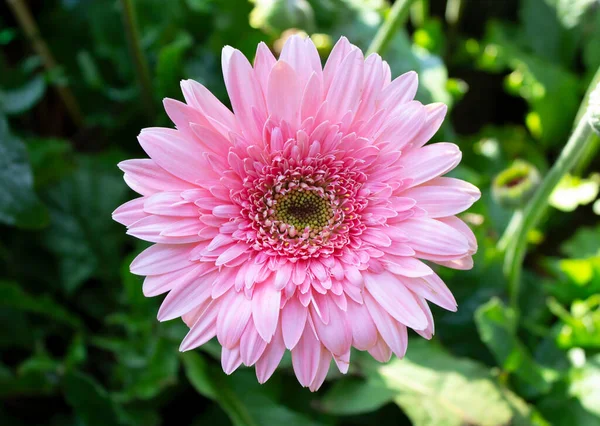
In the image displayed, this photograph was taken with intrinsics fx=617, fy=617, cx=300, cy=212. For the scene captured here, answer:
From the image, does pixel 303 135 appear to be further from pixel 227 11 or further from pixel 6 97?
pixel 6 97

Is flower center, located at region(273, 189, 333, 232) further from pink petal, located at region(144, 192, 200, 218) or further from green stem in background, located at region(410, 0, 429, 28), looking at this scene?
green stem in background, located at region(410, 0, 429, 28)

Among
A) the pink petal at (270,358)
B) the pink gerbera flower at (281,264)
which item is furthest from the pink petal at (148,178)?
the pink petal at (270,358)

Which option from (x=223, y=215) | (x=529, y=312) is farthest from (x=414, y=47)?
(x=223, y=215)

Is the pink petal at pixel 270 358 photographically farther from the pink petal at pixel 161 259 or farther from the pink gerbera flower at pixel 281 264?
the pink petal at pixel 161 259

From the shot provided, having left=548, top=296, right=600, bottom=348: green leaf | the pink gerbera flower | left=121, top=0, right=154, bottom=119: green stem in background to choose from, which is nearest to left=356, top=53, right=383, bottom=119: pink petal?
the pink gerbera flower

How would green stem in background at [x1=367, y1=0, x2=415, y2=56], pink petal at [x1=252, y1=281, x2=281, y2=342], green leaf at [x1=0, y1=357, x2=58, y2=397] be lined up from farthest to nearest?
green leaf at [x1=0, y1=357, x2=58, y2=397]
green stem in background at [x1=367, y1=0, x2=415, y2=56]
pink petal at [x1=252, y1=281, x2=281, y2=342]

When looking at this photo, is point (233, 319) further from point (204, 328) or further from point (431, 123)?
point (431, 123)
